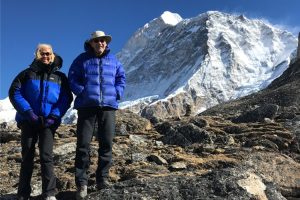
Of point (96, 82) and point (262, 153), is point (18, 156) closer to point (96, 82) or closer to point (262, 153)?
point (96, 82)

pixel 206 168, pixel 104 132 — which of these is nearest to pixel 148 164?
pixel 206 168

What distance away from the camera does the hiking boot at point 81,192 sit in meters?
7.76

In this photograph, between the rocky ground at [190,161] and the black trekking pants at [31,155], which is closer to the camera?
the rocky ground at [190,161]

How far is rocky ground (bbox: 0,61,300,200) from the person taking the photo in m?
7.48

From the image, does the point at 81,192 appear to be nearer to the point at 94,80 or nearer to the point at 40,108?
the point at 40,108

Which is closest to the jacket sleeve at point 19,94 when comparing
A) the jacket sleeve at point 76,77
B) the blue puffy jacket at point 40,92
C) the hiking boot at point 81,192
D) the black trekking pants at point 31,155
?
the blue puffy jacket at point 40,92

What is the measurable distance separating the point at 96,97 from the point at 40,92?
811 millimetres

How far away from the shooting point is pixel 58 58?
850 centimetres

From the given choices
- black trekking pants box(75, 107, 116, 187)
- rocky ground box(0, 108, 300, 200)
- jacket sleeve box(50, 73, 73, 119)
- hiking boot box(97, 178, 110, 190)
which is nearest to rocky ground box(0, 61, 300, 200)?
rocky ground box(0, 108, 300, 200)

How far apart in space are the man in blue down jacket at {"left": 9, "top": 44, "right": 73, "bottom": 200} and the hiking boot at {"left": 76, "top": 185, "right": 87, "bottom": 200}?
1.20 ft

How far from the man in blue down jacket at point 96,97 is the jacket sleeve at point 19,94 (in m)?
0.70

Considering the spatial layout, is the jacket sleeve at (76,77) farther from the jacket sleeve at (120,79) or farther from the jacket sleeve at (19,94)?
the jacket sleeve at (19,94)

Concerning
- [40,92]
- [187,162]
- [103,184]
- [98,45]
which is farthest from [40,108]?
[187,162]

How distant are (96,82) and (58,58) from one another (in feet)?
2.29
